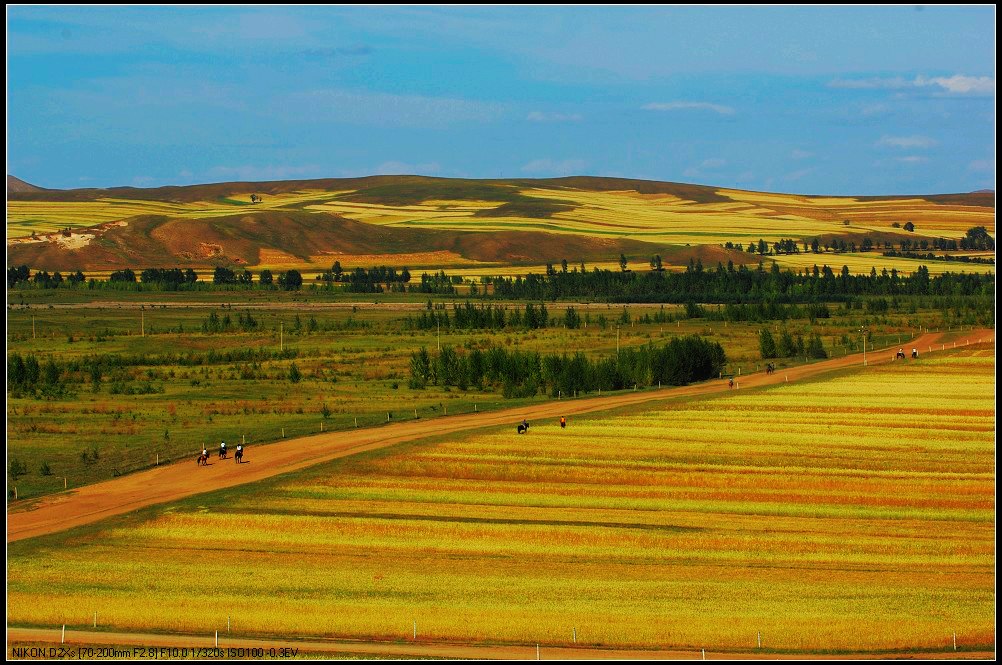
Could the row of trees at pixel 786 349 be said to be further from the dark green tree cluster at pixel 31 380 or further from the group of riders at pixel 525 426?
the dark green tree cluster at pixel 31 380

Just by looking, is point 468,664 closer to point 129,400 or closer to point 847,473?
point 847,473

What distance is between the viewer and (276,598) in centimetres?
3834

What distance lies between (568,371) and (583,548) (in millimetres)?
45170

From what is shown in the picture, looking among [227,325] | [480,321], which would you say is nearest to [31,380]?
[227,325]

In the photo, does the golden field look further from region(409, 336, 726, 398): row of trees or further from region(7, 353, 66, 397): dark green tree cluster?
region(7, 353, 66, 397): dark green tree cluster

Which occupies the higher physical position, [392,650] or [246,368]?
[246,368]

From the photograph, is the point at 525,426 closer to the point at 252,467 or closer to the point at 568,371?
the point at 252,467

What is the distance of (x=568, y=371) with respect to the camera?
89.2 meters

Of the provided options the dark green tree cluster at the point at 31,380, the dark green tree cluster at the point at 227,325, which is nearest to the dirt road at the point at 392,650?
the dark green tree cluster at the point at 31,380

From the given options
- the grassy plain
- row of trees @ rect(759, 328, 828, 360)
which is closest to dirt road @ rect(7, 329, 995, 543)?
the grassy plain

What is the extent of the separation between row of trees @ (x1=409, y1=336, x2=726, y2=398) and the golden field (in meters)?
21.6

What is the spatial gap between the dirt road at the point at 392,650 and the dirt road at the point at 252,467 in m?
13.7

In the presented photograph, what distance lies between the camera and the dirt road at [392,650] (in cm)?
3322

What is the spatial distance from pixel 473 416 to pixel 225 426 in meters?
13.0
